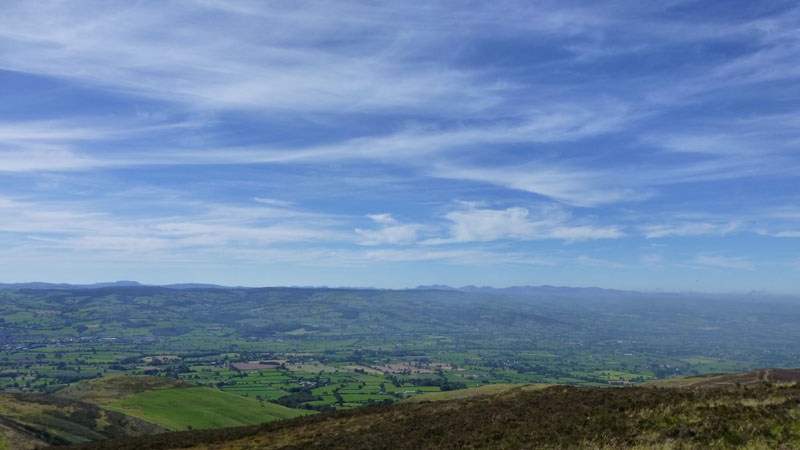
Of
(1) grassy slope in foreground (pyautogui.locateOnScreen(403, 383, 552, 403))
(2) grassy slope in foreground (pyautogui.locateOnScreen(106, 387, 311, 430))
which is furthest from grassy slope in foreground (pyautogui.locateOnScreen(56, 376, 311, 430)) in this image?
(1) grassy slope in foreground (pyautogui.locateOnScreen(403, 383, 552, 403))

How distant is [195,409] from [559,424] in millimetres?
121422

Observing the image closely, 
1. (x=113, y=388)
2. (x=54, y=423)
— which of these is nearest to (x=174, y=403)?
(x=113, y=388)

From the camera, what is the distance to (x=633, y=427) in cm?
2403

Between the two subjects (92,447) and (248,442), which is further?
(92,447)

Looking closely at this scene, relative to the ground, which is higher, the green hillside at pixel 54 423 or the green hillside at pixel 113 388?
the green hillside at pixel 54 423

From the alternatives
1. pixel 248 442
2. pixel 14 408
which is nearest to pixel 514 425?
pixel 248 442

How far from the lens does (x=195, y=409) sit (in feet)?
402

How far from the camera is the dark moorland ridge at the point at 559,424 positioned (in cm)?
2144

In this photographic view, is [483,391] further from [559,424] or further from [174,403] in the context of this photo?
[174,403]

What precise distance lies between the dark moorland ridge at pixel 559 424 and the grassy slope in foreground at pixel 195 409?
71405 mm

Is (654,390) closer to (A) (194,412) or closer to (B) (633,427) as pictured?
(B) (633,427)

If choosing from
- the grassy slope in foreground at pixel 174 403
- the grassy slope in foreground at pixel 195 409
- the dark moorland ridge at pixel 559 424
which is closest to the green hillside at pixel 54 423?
the grassy slope in foreground at pixel 195 409

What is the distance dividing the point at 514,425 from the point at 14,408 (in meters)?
93.3

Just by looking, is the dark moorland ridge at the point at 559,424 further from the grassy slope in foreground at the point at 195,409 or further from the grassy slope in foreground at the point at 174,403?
the grassy slope in foreground at the point at 174,403
